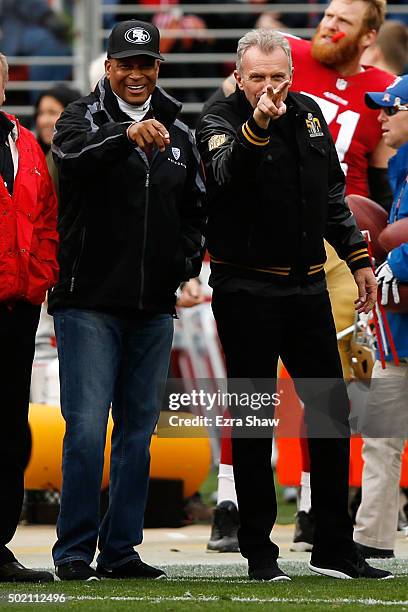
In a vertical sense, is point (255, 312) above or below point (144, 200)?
below

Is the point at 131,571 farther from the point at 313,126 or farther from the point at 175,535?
the point at 175,535

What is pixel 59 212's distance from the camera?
231 inches

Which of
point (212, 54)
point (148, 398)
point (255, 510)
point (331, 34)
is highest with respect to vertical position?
point (212, 54)

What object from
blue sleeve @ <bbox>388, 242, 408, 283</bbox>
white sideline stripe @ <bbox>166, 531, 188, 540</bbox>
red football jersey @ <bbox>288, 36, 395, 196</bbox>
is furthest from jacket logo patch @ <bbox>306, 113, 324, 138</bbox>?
white sideline stripe @ <bbox>166, 531, 188, 540</bbox>

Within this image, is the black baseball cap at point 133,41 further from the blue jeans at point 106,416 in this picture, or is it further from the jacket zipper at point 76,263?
the blue jeans at point 106,416

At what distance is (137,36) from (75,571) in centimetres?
201

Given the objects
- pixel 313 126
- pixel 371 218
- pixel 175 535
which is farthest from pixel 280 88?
pixel 175 535

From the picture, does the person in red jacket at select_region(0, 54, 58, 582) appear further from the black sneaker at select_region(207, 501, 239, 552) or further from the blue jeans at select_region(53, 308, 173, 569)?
the black sneaker at select_region(207, 501, 239, 552)

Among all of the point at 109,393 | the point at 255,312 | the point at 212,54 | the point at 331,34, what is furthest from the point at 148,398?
the point at 212,54

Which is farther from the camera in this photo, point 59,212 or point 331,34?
point 331,34

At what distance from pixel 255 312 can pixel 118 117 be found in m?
0.91

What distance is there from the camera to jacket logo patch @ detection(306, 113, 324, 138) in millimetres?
5723

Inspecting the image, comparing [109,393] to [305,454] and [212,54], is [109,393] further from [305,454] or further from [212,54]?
[212,54]

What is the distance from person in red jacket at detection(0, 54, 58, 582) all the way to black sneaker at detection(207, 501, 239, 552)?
62.9 inches
